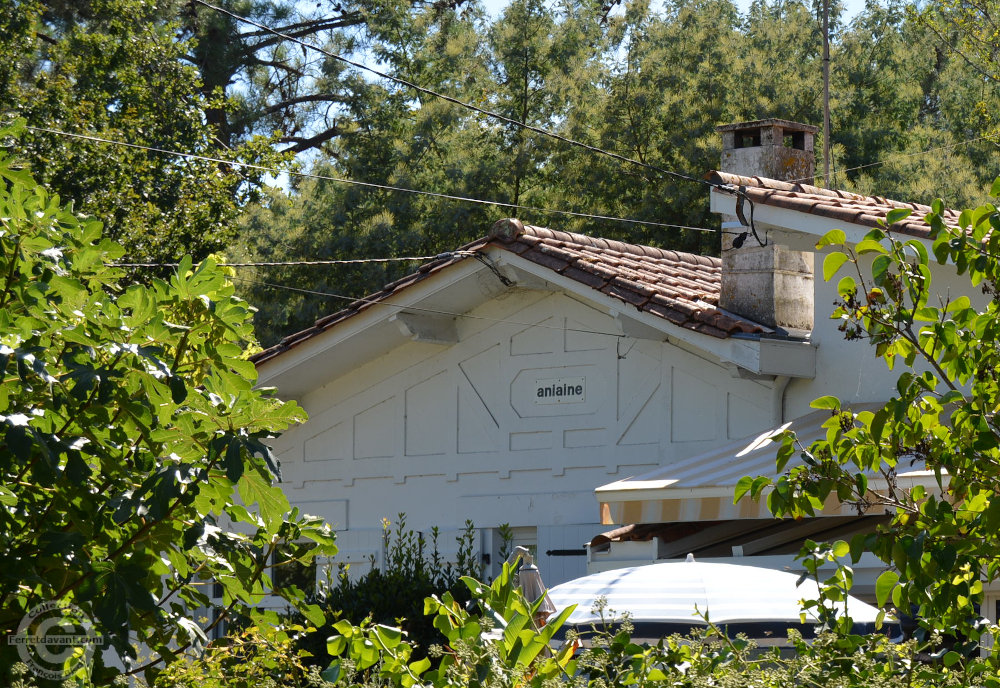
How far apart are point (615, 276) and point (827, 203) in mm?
2065

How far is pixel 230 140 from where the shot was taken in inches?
1198

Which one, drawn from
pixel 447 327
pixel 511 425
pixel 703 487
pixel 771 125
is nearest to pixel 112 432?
pixel 703 487

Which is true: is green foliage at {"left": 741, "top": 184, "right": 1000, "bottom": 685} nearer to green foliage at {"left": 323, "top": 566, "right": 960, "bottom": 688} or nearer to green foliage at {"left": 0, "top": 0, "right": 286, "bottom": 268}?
green foliage at {"left": 323, "top": 566, "right": 960, "bottom": 688}

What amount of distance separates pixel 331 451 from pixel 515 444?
2559 millimetres

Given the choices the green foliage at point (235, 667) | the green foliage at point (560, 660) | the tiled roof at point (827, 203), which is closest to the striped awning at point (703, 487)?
the tiled roof at point (827, 203)

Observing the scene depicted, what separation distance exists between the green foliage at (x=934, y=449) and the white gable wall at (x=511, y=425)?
7382 millimetres

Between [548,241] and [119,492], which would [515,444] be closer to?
Answer: [548,241]

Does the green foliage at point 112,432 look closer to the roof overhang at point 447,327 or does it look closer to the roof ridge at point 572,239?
the roof overhang at point 447,327

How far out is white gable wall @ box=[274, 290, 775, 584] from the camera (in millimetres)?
11984

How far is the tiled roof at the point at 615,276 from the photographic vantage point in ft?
36.6

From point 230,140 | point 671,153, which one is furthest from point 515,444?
point 230,140

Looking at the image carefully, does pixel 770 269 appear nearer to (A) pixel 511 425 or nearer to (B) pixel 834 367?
(B) pixel 834 367
